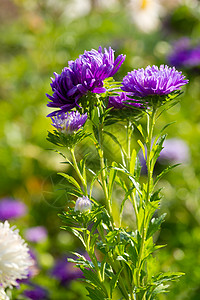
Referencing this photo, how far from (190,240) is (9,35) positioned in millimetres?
3088

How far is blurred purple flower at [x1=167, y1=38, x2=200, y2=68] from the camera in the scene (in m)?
1.63

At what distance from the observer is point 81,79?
0.39 m

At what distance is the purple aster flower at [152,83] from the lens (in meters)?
0.39

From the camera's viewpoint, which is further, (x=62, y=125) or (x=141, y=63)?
(x=141, y=63)

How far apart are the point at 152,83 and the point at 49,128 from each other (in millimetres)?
1606

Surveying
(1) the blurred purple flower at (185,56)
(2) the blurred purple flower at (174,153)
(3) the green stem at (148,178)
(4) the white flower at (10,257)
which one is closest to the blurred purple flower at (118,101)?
(3) the green stem at (148,178)

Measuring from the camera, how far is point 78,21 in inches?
143

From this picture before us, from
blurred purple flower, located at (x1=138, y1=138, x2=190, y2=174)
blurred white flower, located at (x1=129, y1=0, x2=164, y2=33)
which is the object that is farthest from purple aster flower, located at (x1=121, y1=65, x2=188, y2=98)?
blurred white flower, located at (x1=129, y1=0, x2=164, y2=33)

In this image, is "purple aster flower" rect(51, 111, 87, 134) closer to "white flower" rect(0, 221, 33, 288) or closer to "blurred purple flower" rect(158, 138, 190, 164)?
"white flower" rect(0, 221, 33, 288)

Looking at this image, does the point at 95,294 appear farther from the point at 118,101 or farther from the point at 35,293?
the point at 35,293

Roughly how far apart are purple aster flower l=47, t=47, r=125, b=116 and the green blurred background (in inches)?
4.2

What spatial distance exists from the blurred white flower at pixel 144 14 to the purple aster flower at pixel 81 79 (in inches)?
110

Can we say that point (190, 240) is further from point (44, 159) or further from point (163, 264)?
point (44, 159)

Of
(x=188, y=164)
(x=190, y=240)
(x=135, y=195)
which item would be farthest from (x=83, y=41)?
(x=135, y=195)
